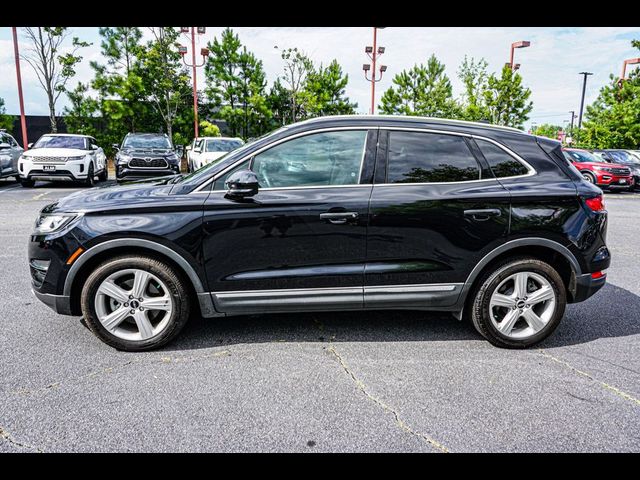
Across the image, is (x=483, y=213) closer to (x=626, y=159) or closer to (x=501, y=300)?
(x=501, y=300)

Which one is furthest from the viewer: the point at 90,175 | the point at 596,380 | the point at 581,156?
the point at 581,156

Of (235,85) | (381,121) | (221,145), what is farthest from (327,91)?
(381,121)

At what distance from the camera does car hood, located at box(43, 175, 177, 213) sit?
3588mm

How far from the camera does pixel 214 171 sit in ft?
12.0

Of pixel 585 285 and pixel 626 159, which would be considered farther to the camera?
pixel 626 159

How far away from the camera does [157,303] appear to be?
11.9 ft

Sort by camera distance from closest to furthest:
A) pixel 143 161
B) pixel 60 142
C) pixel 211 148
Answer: pixel 143 161 < pixel 60 142 < pixel 211 148

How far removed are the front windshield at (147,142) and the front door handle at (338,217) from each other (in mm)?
14230

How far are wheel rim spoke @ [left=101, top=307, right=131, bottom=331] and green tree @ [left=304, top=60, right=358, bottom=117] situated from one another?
29.9 m

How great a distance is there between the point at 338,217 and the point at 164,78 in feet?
87.3

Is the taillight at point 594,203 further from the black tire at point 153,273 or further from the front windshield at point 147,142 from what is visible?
the front windshield at point 147,142

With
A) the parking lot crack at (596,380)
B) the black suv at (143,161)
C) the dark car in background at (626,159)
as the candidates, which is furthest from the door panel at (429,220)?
the dark car in background at (626,159)
